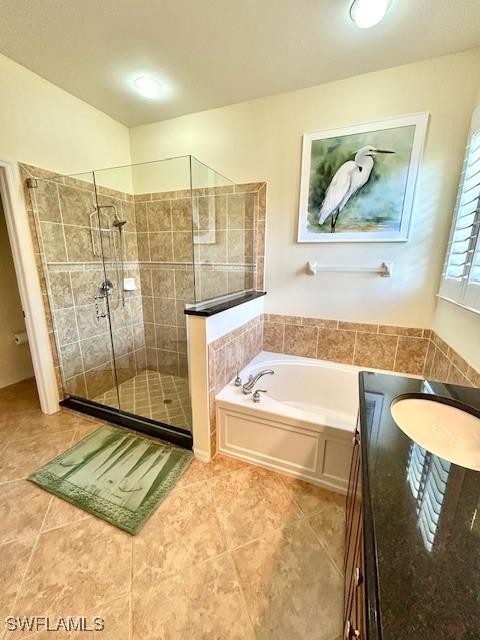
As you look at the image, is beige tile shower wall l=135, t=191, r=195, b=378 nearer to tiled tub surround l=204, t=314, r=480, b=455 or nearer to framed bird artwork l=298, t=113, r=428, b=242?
tiled tub surround l=204, t=314, r=480, b=455

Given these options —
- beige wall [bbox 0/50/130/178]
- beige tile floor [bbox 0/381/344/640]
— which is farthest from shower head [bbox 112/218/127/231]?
beige tile floor [bbox 0/381/344/640]

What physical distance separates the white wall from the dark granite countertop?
1.59 m

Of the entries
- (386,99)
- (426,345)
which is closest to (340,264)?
(426,345)

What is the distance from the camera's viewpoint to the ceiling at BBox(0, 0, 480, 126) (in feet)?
4.80

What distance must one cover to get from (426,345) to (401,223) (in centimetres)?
98

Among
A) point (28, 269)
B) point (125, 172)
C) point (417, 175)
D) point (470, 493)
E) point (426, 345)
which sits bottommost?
point (426, 345)

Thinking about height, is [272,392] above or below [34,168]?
below

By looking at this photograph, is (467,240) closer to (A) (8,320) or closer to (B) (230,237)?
(B) (230,237)

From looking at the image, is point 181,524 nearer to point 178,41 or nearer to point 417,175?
point 417,175

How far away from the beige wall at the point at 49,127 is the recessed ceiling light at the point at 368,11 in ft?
7.25

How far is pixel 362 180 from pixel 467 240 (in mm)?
861

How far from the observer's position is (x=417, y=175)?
1940 millimetres

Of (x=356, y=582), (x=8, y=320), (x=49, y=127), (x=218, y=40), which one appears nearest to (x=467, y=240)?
(x=356, y=582)

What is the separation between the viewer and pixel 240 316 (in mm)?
2225
